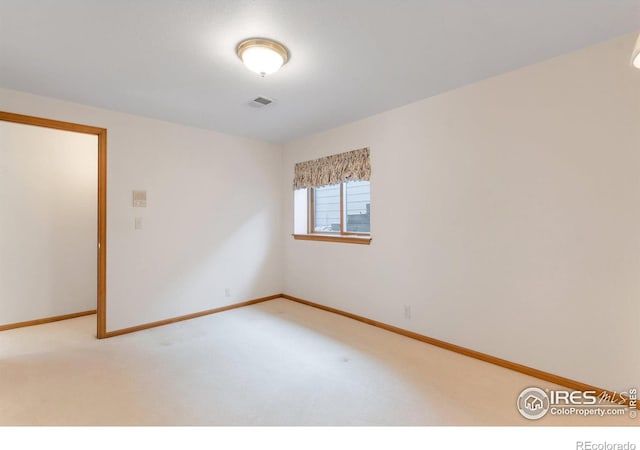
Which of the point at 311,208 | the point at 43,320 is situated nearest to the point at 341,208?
the point at 311,208

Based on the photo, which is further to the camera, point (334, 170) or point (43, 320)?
point (334, 170)

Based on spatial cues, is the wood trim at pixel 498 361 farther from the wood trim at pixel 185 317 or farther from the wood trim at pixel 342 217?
the wood trim at pixel 185 317

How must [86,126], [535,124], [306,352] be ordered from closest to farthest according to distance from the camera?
[535,124] → [306,352] → [86,126]

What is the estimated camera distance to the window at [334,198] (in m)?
3.86

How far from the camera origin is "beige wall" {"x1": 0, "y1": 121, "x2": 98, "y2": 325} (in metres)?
3.65

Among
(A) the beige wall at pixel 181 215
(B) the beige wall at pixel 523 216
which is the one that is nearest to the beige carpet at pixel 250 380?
(B) the beige wall at pixel 523 216

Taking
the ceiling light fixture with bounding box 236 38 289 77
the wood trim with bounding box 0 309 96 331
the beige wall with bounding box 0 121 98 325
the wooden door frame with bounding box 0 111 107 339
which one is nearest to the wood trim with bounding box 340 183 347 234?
the ceiling light fixture with bounding box 236 38 289 77

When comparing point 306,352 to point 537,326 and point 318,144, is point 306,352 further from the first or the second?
point 318,144

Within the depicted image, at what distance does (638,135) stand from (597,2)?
0.87 m

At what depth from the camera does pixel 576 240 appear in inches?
88.7

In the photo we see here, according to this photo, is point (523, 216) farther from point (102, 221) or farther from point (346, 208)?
point (102, 221)

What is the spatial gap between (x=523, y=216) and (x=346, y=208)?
2159 mm

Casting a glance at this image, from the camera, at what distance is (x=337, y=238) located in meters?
4.14
